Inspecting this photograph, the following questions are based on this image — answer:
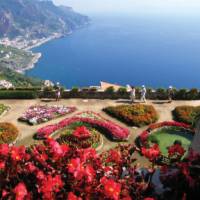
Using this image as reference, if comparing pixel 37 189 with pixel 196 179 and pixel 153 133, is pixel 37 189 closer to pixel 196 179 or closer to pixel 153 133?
pixel 196 179

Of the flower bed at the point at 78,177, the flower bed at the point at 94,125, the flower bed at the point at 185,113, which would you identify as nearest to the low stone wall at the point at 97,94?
the flower bed at the point at 185,113

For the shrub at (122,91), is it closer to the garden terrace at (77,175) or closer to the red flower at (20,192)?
the garden terrace at (77,175)

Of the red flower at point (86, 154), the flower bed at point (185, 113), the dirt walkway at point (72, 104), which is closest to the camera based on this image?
the red flower at point (86, 154)

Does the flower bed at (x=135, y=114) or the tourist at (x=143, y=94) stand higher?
the tourist at (x=143, y=94)

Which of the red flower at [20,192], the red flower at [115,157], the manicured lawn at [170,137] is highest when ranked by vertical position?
the manicured lawn at [170,137]

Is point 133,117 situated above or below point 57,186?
above

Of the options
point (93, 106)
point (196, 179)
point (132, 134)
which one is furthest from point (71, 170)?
point (93, 106)

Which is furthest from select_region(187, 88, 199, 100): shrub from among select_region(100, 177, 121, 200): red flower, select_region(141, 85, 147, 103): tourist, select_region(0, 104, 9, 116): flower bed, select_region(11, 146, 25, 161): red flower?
select_region(100, 177, 121, 200): red flower
